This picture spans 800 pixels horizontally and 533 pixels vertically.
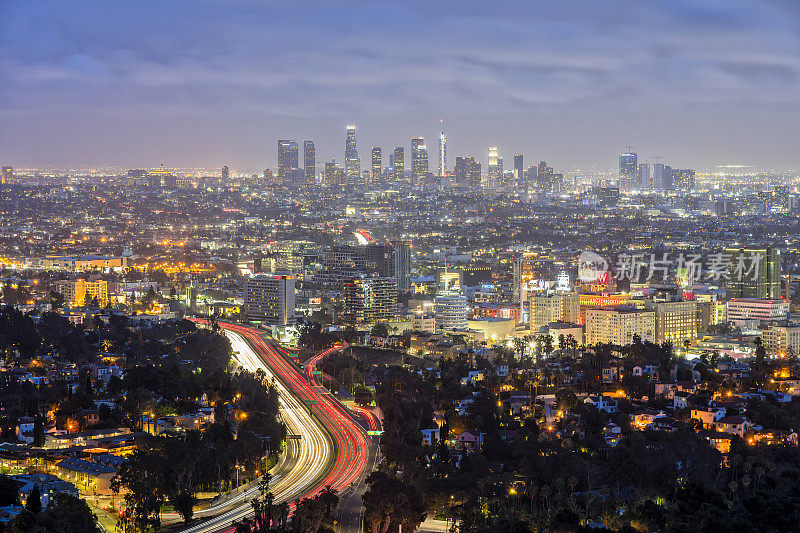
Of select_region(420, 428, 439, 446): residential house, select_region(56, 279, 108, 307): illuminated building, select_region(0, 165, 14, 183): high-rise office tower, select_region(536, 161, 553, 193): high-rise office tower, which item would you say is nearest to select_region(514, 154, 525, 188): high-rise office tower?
select_region(536, 161, 553, 193): high-rise office tower

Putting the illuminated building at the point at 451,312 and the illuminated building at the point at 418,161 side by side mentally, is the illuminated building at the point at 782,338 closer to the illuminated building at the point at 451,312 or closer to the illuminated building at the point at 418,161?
the illuminated building at the point at 451,312

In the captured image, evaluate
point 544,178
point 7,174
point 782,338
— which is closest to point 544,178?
point 544,178

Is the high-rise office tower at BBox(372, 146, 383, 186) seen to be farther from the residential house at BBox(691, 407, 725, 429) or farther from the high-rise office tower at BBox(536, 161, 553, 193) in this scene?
the residential house at BBox(691, 407, 725, 429)

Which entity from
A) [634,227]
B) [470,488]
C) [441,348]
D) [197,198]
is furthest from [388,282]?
[197,198]

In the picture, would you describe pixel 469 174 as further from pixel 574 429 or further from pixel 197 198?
pixel 574 429

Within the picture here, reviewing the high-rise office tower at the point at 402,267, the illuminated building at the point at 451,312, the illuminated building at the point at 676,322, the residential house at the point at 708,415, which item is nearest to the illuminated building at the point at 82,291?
the high-rise office tower at the point at 402,267

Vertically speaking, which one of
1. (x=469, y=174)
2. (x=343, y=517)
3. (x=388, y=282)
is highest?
(x=469, y=174)

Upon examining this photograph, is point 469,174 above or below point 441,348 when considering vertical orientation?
above
